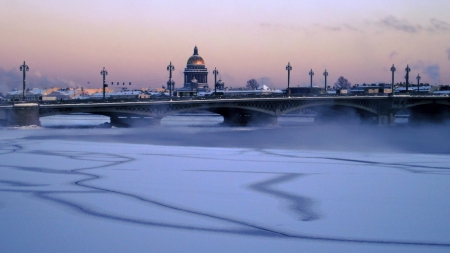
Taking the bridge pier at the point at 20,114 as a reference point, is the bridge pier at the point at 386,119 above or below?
below

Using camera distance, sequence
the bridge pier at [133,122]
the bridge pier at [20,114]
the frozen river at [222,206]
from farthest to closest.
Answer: the bridge pier at [133,122] → the bridge pier at [20,114] → the frozen river at [222,206]

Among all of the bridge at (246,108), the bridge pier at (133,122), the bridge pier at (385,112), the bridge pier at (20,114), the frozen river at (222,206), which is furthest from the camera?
the bridge pier at (385,112)

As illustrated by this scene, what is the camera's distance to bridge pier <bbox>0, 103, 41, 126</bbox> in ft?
132

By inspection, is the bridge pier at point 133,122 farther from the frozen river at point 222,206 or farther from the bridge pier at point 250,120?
the frozen river at point 222,206

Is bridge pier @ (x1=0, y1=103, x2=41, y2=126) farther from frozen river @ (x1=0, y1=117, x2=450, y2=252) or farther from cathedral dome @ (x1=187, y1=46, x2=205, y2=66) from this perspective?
cathedral dome @ (x1=187, y1=46, x2=205, y2=66)

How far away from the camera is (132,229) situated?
30.4ft

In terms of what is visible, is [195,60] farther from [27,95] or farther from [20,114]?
[20,114]

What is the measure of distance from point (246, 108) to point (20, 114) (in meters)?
18.0

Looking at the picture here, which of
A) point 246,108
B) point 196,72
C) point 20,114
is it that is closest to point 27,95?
point 20,114

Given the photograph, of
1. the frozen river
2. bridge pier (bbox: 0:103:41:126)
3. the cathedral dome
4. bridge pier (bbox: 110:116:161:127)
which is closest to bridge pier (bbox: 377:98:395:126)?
bridge pier (bbox: 110:116:161:127)

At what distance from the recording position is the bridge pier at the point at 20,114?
40.4m

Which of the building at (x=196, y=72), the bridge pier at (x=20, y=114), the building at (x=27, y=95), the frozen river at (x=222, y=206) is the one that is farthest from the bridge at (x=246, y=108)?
the building at (x=196, y=72)

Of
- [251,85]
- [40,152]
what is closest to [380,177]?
[40,152]

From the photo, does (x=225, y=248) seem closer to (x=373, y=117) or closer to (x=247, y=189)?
(x=247, y=189)
